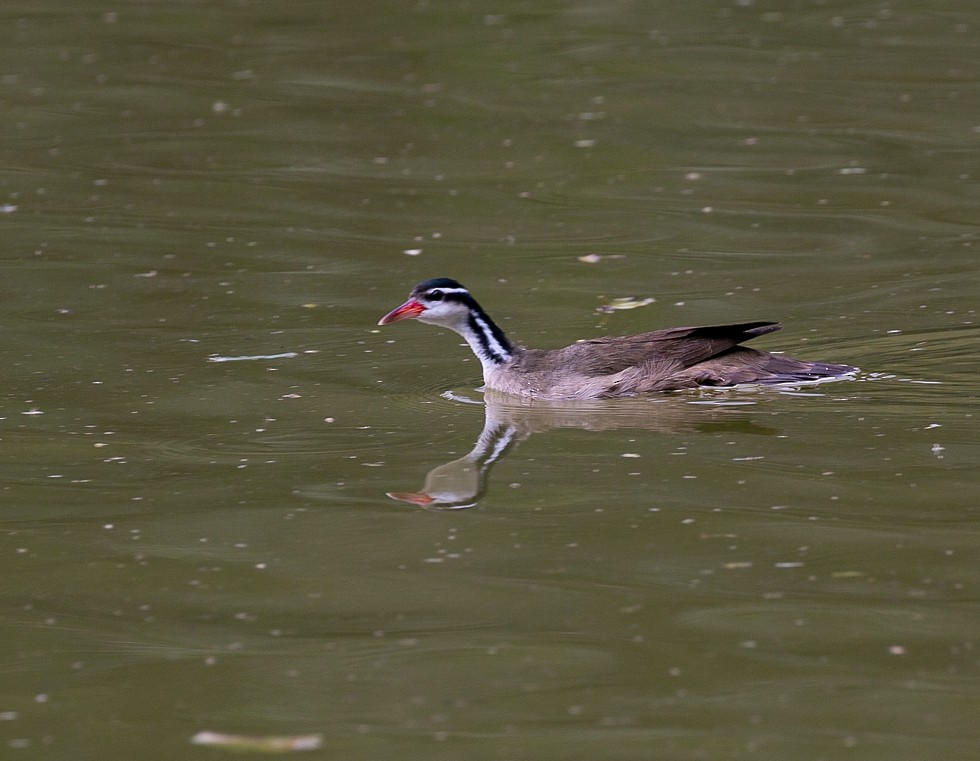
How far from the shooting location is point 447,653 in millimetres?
6566

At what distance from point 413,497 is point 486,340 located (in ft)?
7.26

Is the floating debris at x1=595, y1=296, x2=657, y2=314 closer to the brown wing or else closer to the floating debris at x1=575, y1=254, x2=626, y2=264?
the floating debris at x1=575, y1=254, x2=626, y2=264

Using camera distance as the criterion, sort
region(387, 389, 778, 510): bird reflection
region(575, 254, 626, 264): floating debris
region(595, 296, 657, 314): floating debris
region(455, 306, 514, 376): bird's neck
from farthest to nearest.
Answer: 1. region(575, 254, 626, 264): floating debris
2. region(595, 296, 657, 314): floating debris
3. region(455, 306, 514, 376): bird's neck
4. region(387, 389, 778, 510): bird reflection

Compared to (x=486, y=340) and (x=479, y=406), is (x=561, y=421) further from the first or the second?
(x=486, y=340)

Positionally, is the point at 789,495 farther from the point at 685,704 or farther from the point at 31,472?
the point at 31,472

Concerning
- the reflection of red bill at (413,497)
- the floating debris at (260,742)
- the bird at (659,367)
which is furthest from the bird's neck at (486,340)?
the floating debris at (260,742)

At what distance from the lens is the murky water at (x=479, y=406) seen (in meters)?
6.27

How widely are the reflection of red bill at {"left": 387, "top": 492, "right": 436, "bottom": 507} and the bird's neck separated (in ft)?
6.87

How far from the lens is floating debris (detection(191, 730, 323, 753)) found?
5.82 metres

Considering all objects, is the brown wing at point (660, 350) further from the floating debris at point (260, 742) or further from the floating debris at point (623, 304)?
the floating debris at point (260, 742)

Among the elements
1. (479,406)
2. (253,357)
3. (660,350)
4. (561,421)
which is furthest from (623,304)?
(253,357)

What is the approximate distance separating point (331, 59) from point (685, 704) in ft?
48.5

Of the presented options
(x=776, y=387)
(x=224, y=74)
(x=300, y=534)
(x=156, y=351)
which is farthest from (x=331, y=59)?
(x=300, y=534)

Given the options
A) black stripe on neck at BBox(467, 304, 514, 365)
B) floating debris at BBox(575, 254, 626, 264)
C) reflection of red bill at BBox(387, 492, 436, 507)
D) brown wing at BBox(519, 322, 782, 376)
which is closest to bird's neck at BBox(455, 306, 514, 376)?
black stripe on neck at BBox(467, 304, 514, 365)
